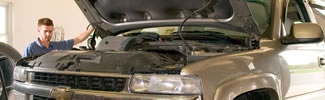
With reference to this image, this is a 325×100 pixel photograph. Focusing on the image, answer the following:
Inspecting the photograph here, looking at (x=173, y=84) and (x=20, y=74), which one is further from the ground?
(x=173, y=84)

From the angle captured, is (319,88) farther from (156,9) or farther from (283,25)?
(156,9)

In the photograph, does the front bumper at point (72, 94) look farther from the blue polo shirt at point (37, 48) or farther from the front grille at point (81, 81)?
the blue polo shirt at point (37, 48)

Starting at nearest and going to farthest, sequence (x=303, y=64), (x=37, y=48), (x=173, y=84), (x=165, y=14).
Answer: (x=173, y=84) → (x=303, y=64) → (x=165, y=14) → (x=37, y=48)

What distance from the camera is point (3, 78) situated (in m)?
4.14

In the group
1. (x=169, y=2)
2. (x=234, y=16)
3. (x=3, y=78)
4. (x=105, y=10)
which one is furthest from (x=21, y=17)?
(x=234, y=16)

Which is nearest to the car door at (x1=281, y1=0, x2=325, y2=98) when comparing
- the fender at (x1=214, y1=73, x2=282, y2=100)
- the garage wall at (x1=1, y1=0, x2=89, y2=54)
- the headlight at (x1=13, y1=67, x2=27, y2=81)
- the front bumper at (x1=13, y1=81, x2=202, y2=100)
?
the fender at (x1=214, y1=73, x2=282, y2=100)

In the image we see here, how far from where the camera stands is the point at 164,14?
3127mm

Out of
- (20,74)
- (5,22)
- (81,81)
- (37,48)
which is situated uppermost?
(81,81)

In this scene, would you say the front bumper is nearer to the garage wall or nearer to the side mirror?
the side mirror

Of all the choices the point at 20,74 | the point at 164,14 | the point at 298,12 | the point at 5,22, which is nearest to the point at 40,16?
the point at 5,22

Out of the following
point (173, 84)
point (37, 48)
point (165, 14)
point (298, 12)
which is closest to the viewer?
point (173, 84)

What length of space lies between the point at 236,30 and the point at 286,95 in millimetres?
544

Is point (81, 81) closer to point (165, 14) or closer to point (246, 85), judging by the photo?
point (246, 85)

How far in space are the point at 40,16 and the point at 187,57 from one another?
692 centimetres
